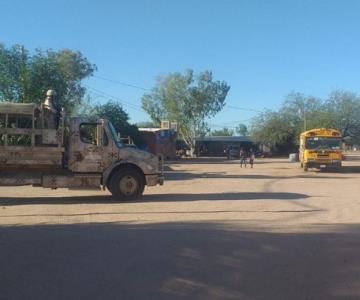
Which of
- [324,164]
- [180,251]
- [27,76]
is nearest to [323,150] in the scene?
[324,164]

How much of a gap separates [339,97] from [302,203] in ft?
201

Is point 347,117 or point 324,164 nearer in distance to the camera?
point 324,164

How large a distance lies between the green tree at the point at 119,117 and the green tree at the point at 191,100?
22.4 m

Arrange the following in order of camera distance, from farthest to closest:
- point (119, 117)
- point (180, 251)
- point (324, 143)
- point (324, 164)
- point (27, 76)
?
point (119, 117) → point (324, 143) → point (324, 164) → point (27, 76) → point (180, 251)

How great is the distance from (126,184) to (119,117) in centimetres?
3962

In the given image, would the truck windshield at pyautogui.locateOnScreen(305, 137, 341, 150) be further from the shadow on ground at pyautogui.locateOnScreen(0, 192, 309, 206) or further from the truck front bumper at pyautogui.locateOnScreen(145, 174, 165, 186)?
the truck front bumper at pyautogui.locateOnScreen(145, 174, 165, 186)

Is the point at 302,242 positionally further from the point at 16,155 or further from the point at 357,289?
the point at 16,155

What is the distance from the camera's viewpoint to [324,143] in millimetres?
40250

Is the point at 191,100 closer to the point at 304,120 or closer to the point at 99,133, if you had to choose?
the point at 304,120

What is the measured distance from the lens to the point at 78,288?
698 centimetres

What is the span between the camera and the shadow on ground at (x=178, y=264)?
6.85m

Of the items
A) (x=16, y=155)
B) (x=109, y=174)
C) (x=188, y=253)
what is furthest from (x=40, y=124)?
(x=188, y=253)

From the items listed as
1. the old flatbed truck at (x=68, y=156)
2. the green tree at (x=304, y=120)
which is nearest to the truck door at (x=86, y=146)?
the old flatbed truck at (x=68, y=156)

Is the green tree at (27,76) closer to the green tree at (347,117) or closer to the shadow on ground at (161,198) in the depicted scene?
the shadow on ground at (161,198)
